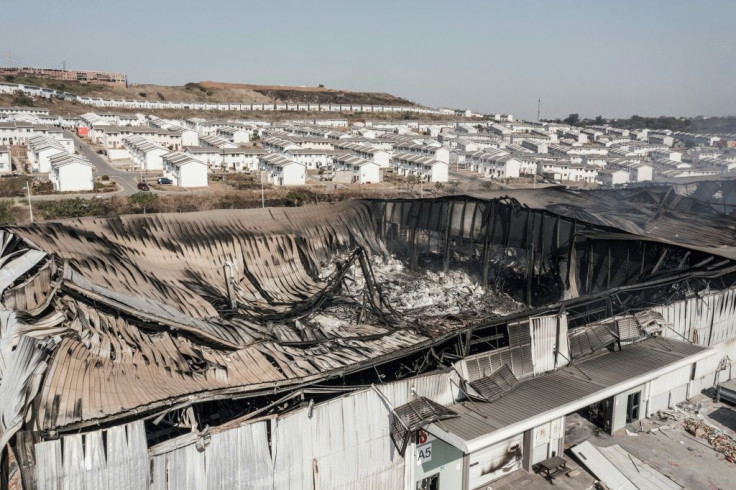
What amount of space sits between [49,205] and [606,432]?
23701mm

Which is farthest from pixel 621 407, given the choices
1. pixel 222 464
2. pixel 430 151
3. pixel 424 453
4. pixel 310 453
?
pixel 430 151

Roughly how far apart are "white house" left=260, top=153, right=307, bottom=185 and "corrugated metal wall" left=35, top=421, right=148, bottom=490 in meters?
29.6

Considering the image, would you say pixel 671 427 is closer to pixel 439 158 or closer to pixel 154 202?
pixel 154 202

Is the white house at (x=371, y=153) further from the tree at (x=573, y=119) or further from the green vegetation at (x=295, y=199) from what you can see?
the tree at (x=573, y=119)

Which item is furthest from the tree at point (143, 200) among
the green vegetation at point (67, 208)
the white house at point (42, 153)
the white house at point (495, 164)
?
the white house at point (495, 164)

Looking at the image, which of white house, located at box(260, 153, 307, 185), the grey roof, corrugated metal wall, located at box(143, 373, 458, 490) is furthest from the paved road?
the grey roof

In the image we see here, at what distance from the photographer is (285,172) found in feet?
113

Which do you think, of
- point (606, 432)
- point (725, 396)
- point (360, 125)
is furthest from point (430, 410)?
point (360, 125)

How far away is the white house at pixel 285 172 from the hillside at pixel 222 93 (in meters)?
44.2

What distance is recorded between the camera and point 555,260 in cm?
1438

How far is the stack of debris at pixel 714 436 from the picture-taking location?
8.96 metres

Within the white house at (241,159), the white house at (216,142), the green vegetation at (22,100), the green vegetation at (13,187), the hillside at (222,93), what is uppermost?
the hillside at (222,93)

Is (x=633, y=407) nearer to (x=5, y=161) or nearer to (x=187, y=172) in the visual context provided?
(x=187, y=172)

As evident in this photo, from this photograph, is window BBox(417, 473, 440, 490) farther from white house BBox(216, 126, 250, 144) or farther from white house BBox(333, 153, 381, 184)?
white house BBox(216, 126, 250, 144)
